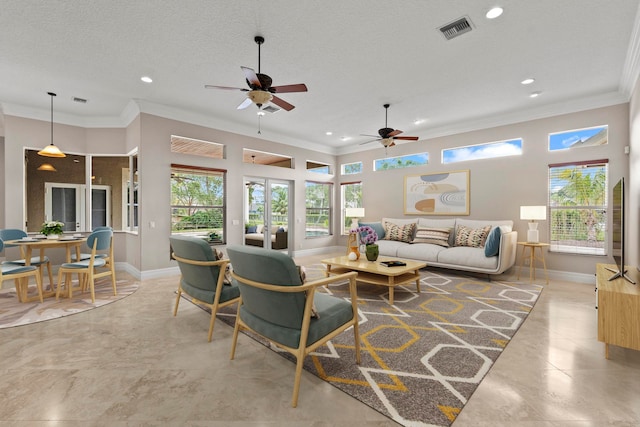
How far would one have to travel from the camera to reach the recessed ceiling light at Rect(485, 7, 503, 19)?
101 inches

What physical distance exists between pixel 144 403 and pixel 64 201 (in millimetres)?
5737

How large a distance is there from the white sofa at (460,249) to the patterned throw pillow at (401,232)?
7 centimetres

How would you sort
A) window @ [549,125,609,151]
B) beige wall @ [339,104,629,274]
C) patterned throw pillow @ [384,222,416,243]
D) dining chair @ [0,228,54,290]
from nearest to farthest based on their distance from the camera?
dining chair @ [0,228,54,290]
beige wall @ [339,104,629,274]
window @ [549,125,609,151]
patterned throw pillow @ [384,222,416,243]

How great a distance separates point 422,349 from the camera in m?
2.38

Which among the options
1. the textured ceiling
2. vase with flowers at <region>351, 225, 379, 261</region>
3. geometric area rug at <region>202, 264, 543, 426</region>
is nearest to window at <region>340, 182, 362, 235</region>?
the textured ceiling

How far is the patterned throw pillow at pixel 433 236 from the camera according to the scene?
18.3 ft

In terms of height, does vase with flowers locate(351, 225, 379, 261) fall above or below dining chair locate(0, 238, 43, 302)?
above

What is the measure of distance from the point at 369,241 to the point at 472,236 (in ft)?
7.29

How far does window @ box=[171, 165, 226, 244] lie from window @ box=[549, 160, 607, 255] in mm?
6143

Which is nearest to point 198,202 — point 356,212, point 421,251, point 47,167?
point 47,167

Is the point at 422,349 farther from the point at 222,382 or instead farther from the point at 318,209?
the point at 318,209

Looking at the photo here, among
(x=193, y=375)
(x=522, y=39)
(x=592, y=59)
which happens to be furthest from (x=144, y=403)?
(x=592, y=59)

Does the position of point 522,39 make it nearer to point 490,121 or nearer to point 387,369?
point 490,121

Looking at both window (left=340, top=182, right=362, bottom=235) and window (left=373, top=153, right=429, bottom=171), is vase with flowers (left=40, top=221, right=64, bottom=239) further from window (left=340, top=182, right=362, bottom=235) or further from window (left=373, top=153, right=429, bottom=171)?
window (left=373, top=153, right=429, bottom=171)
